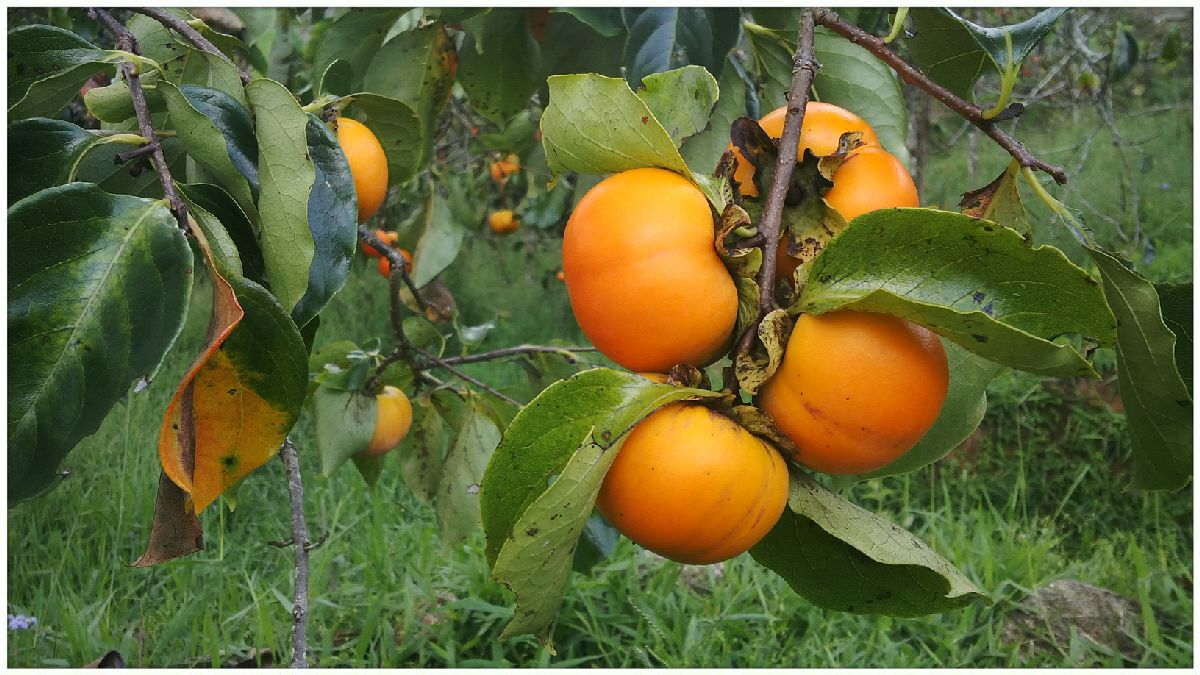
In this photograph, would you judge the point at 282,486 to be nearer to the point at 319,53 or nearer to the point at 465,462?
the point at 465,462

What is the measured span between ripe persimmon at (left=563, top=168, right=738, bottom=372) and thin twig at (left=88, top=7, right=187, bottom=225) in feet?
0.90

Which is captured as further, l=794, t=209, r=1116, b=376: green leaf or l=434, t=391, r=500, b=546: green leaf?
l=434, t=391, r=500, b=546: green leaf

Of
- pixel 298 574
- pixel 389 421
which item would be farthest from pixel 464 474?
pixel 298 574

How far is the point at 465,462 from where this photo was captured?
155 cm

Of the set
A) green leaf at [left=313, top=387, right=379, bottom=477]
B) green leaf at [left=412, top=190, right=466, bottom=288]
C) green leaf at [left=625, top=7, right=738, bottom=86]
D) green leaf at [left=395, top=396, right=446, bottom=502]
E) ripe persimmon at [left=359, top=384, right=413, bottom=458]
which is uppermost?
green leaf at [left=625, top=7, right=738, bottom=86]

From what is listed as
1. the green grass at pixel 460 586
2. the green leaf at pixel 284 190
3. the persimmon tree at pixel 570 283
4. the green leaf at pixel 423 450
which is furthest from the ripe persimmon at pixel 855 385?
the green leaf at pixel 423 450

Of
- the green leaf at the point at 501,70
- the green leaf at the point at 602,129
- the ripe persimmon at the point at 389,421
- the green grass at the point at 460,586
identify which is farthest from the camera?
the green grass at the point at 460,586

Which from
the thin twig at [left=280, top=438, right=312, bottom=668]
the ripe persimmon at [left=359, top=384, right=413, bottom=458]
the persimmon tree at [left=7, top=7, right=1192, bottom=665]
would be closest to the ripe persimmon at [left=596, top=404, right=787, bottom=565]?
the persimmon tree at [left=7, top=7, right=1192, bottom=665]

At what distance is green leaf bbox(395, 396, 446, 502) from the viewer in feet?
5.81

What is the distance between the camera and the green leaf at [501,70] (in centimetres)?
145

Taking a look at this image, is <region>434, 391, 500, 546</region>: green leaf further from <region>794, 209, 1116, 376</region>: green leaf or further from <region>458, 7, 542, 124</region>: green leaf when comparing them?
<region>794, 209, 1116, 376</region>: green leaf

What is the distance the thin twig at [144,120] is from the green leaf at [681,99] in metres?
0.35

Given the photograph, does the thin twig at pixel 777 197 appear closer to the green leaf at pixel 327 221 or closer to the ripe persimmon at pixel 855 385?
the ripe persimmon at pixel 855 385

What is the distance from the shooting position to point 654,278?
630mm
